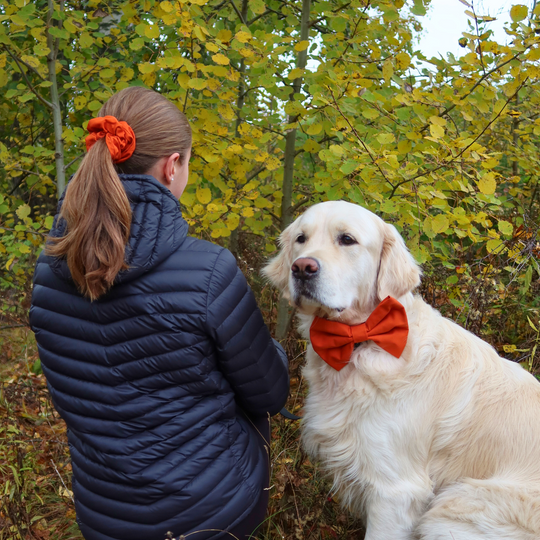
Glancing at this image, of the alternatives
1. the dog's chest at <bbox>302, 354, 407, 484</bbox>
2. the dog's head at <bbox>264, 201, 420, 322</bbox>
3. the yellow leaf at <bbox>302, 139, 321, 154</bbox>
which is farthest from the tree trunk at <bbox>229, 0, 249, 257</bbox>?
the dog's chest at <bbox>302, 354, 407, 484</bbox>

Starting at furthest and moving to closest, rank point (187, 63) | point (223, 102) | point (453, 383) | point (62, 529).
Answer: point (223, 102) → point (62, 529) → point (187, 63) → point (453, 383)

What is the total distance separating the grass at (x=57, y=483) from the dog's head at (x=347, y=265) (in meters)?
0.90

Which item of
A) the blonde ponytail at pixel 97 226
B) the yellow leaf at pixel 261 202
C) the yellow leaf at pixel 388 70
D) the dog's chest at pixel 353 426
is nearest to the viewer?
the blonde ponytail at pixel 97 226

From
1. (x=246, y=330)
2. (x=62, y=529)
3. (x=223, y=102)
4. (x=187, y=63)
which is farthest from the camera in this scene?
(x=223, y=102)

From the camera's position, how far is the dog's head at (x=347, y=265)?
6.63ft

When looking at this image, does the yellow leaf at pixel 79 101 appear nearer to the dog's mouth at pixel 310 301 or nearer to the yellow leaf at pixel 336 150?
the yellow leaf at pixel 336 150

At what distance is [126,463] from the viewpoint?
1730 mm

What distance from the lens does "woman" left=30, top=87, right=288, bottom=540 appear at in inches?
63.1

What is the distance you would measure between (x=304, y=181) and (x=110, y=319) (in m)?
2.28

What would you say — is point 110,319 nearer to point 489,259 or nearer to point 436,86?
point 436,86

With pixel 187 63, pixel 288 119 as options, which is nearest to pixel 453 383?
pixel 187 63

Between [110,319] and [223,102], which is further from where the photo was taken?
[223,102]

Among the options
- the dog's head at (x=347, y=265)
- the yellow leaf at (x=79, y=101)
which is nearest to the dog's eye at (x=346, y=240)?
the dog's head at (x=347, y=265)

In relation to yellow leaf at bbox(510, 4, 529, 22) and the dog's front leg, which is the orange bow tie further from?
yellow leaf at bbox(510, 4, 529, 22)
